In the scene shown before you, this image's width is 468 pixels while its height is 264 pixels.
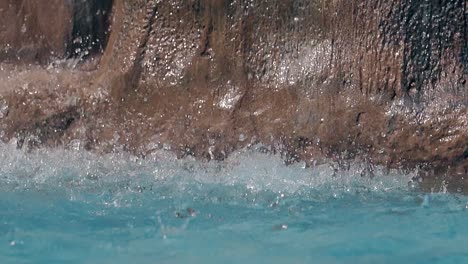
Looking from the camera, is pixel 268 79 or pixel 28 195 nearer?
pixel 28 195

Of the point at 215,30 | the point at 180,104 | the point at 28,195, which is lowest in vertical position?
the point at 28,195

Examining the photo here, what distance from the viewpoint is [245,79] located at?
5.91 metres

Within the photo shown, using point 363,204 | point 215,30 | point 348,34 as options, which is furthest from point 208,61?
point 363,204

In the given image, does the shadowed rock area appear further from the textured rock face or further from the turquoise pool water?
the turquoise pool water

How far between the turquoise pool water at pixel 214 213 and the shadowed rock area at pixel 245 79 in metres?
0.15

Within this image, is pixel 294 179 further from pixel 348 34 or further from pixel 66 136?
pixel 66 136

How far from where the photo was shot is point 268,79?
5.90 meters

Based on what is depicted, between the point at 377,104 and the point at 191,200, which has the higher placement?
the point at 377,104

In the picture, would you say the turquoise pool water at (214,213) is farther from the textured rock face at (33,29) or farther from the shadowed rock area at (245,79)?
the textured rock face at (33,29)

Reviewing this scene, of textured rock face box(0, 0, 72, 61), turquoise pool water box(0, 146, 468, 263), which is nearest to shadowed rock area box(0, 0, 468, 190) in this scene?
textured rock face box(0, 0, 72, 61)

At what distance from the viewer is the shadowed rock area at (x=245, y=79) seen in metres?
5.77

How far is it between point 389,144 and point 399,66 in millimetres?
433

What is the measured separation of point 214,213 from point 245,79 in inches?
38.9

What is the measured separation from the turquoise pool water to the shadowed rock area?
15cm
